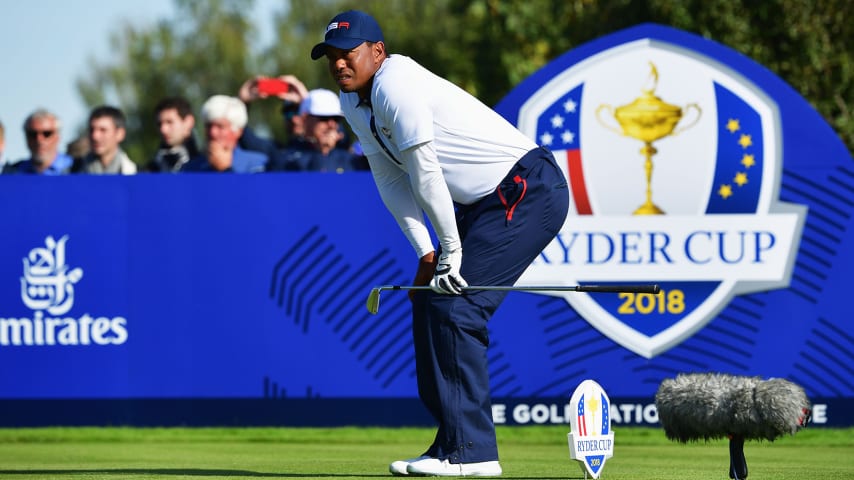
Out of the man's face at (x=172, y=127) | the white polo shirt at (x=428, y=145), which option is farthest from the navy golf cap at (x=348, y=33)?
the man's face at (x=172, y=127)

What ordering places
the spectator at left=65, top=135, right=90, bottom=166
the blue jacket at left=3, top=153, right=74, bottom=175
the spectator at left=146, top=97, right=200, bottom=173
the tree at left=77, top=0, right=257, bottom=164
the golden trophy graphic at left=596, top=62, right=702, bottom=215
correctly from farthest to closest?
1. the tree at left=77, top=0, right=257, bottom=164
2. the spectator at left=65, top=135, right=90, bottom=166
3. the blue jacket at left=3, top=153, right=74, bottom=175
4. the spectator at left=146, top=97, right=200, bottom=173
5. the golden trophy graphic at left=596, top=62, right=702, bottom=215

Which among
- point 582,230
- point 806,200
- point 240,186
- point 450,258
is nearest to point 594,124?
point 582,230

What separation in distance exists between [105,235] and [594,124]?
3.39 m

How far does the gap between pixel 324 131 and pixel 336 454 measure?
10.9ft

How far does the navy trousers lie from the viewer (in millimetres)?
6160

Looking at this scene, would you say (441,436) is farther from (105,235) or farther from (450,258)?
(105,235)

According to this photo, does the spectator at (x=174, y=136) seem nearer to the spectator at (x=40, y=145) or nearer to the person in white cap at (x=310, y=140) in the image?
the person in white cap at (x=310, y=140)

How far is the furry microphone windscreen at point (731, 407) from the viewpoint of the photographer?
5238 millimetres

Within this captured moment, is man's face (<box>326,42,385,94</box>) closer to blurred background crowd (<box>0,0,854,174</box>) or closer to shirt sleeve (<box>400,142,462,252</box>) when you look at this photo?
shirt sleeve (<box>400,142,462,252</box>)

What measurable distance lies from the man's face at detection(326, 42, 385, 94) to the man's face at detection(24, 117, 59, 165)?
569 cm

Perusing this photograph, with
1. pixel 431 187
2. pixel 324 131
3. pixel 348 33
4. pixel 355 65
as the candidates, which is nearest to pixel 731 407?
pixel 431 187

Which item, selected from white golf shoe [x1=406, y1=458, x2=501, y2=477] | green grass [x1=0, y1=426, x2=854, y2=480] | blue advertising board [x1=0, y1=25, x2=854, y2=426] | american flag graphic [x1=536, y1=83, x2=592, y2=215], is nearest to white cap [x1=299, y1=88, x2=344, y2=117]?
blue advertising board [x1=0, y1=25, x2=854, y2=426]

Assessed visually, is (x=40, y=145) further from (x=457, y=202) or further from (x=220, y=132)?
(x=457, y=202)

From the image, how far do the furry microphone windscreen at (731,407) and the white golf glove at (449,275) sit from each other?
3.41 feet
